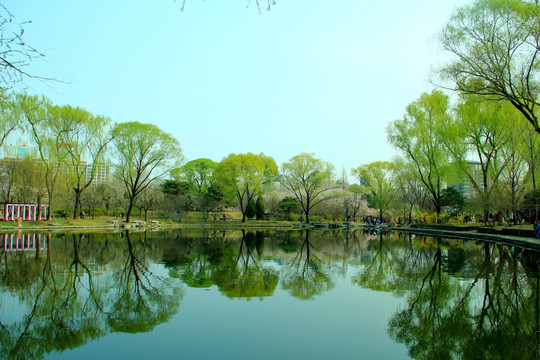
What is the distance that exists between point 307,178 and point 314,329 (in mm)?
45774

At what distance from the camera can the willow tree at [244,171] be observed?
158 ft

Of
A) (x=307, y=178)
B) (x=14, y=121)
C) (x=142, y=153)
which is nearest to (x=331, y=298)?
(x=14, y=121)

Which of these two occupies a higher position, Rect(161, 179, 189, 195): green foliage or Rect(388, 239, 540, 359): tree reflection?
Rect(161, 179, 189, 195): green foliage

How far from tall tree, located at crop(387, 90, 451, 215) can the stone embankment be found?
117 inches

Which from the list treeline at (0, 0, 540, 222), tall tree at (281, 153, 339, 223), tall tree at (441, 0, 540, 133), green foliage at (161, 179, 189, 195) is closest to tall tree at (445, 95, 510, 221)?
treeline at (0, 0, 540, 222)

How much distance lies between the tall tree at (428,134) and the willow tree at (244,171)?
18.6 meters

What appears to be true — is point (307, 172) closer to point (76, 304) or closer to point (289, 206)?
point (289, 206)

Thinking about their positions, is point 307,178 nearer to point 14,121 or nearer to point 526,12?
point 14,121

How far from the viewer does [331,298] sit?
309 inches

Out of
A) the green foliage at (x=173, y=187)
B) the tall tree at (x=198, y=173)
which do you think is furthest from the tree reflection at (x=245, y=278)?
the tall tree at (x=198, y=173)

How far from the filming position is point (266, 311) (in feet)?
22.0

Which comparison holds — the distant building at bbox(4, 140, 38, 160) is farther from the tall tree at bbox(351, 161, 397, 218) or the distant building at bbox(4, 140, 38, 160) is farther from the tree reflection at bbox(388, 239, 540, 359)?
the tall tree at bbox(351, 161, 397, 218)

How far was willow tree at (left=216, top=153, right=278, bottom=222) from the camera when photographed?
48281mm

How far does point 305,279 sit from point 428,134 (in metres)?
26.4
